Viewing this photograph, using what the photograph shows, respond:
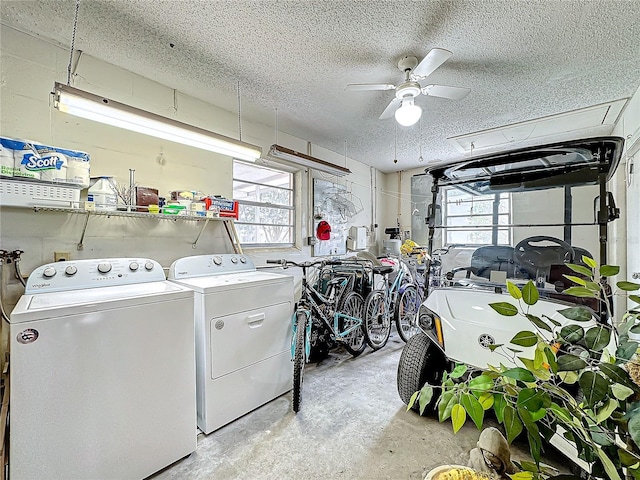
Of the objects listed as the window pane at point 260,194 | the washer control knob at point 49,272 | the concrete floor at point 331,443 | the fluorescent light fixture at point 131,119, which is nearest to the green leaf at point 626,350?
the concrete floor at point 331,443

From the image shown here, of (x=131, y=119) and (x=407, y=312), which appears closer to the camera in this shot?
(x=131, y=119)

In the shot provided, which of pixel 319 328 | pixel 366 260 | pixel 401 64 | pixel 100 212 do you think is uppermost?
pixel 401 64

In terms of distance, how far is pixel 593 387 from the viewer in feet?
1.94

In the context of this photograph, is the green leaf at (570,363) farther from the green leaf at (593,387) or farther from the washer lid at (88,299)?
the washer lid at (88,299)

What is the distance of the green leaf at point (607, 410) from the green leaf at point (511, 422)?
139mm

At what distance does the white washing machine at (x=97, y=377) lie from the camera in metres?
1.30

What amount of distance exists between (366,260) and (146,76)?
9.33ft

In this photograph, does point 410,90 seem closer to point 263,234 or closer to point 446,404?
point 446,404

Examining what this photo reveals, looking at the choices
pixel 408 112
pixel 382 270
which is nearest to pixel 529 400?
pixel 408 112

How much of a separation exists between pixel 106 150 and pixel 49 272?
101cm

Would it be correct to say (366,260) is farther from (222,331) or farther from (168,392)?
(168,392)

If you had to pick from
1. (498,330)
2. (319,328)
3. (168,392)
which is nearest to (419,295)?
(319,328)

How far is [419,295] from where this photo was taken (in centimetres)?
423

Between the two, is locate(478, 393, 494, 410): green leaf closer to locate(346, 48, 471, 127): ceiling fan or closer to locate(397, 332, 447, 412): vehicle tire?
locate(397, 332, 447, 412): vehicle tire
